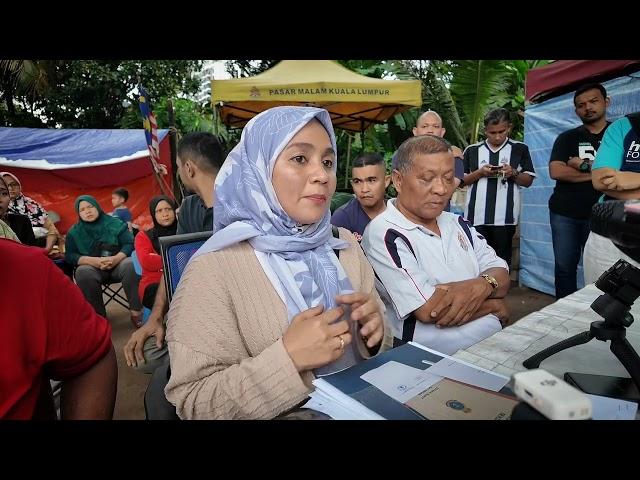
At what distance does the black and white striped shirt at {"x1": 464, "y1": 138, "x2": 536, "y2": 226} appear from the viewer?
4074 millimetres

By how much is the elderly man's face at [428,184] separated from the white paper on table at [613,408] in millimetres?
971

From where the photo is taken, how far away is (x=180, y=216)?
243 cm

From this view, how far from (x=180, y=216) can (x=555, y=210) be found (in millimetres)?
3214

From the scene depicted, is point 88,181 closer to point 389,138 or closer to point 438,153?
point 389,138

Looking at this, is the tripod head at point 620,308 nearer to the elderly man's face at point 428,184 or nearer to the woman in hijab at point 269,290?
the woman in hijab at point 269,290

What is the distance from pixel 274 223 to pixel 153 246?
2525mm

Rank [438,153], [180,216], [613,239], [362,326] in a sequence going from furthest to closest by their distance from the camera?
[180,216] < [438,153] < [362,326] < [613,239]

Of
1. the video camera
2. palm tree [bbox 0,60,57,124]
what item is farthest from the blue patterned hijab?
palm tree [bbox 0,60,57,124]

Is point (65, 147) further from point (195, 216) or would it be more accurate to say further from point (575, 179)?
point (575, 179)

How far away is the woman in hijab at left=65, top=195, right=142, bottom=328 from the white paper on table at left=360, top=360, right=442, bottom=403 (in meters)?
4.23

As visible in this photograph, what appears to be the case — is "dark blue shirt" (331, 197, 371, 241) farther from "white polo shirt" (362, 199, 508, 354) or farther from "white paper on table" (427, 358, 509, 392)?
"white paper on table" (427, 358, 509, 392)

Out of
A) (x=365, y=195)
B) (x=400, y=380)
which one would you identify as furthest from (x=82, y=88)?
(x=400, y=380)

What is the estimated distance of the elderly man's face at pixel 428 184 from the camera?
1672 millimetres

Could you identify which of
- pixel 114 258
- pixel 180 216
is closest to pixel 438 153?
pixel 180 216
